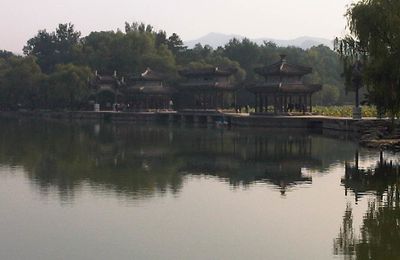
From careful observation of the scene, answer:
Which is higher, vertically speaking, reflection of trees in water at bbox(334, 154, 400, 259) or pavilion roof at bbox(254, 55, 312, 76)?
pavilion roof at bbox(254, 55, 312, 76)

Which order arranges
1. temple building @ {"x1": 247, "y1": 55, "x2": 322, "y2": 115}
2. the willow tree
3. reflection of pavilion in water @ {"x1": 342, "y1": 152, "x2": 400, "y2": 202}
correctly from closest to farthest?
1. reflection of pavilion in water @ {"x1": 342, "y1": 152, "x2": 400, "y2": 202}
2. the willow tree
3. temple building @ {"x1": 247, "y1": 55, "x2": 322, "y2": 115}

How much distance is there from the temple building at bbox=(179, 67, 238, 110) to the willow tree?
46.0 meters

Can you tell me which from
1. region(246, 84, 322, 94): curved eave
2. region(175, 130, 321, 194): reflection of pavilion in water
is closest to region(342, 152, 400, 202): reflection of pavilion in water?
region(175, 130, 321, 194): reflection of pavilion in water

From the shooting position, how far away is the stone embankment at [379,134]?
42.3m

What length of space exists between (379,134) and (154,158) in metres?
17.3

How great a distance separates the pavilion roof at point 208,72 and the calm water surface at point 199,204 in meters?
41.0

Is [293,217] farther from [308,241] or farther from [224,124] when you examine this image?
[224,124]

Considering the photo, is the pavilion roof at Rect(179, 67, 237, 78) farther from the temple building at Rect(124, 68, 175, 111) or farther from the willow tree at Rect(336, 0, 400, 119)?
the willow tree at Rect(336, 0, 400, 119)

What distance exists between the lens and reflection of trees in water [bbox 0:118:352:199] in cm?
2973

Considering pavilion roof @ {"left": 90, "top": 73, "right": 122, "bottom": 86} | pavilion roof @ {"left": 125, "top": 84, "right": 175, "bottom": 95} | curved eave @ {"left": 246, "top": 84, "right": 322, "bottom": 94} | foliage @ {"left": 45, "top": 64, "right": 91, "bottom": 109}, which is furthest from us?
pavilion roof @ {"left": 90, "top": 73, "right": 122, "bottom": 86}

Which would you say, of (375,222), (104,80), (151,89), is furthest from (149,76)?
(375,222)

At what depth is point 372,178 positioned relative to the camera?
3069cm

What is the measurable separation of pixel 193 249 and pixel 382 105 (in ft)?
75.1

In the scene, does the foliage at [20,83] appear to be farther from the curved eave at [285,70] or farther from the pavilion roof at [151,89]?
the curved eave at [285,70]
